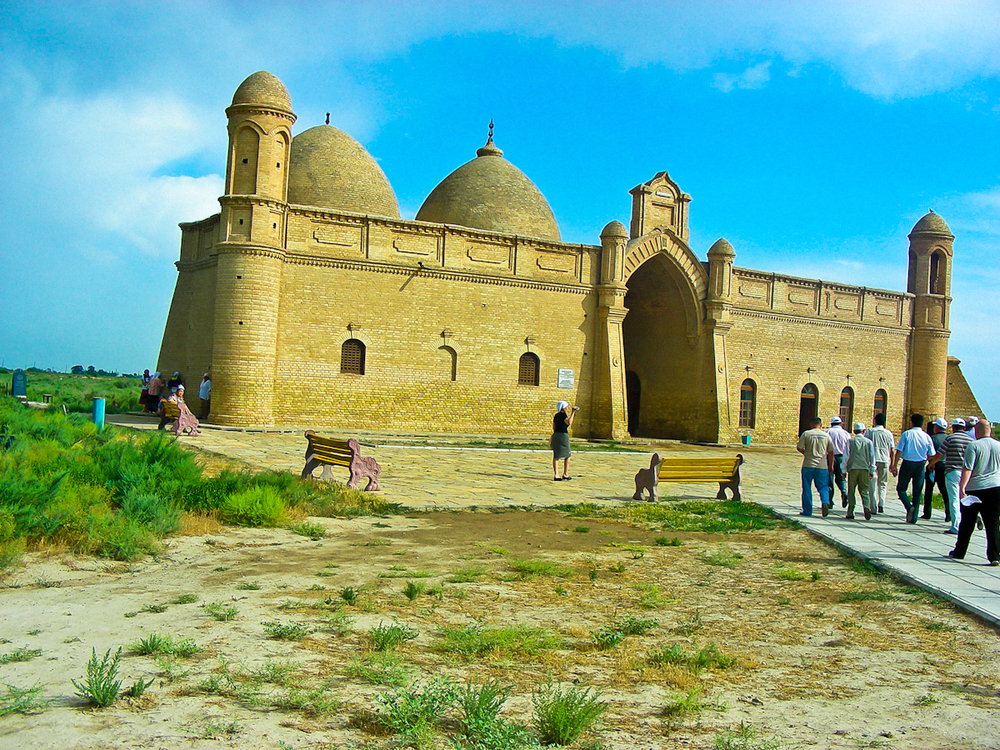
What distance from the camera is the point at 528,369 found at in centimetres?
2766

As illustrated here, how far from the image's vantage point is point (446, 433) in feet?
84.1

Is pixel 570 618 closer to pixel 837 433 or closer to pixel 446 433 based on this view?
pixel 837 433

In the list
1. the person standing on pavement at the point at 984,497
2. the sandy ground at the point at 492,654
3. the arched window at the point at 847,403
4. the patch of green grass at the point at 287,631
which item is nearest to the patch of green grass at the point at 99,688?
the sandy ground at the point at 492,654

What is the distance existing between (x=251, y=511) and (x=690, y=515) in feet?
20.8

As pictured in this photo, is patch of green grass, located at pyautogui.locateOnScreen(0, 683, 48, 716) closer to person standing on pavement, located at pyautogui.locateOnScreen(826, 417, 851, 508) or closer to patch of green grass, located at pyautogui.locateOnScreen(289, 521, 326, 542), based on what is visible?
patch of green grass, located at pyautogui.locateOnScreen(289, 521, 326, 542)

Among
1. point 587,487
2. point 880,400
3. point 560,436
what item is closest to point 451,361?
point 560,436

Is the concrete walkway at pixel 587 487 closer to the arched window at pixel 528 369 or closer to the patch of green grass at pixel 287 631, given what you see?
the arched window at pixel 528 369

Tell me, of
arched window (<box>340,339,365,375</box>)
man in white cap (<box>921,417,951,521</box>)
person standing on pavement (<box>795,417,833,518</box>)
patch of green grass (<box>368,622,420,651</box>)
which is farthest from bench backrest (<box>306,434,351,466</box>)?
arched window (<box>340,339,365,375</box>)

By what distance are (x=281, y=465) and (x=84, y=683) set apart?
9930mm

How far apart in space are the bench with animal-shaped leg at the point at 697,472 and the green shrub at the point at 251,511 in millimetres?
6256

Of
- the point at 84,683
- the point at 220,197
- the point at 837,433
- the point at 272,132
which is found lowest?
the point at 84,683

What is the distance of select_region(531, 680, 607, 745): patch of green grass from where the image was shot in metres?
3.86

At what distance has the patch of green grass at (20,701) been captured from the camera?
3826 mm

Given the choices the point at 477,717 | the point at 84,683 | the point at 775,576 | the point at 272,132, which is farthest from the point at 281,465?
the point at 272,132
